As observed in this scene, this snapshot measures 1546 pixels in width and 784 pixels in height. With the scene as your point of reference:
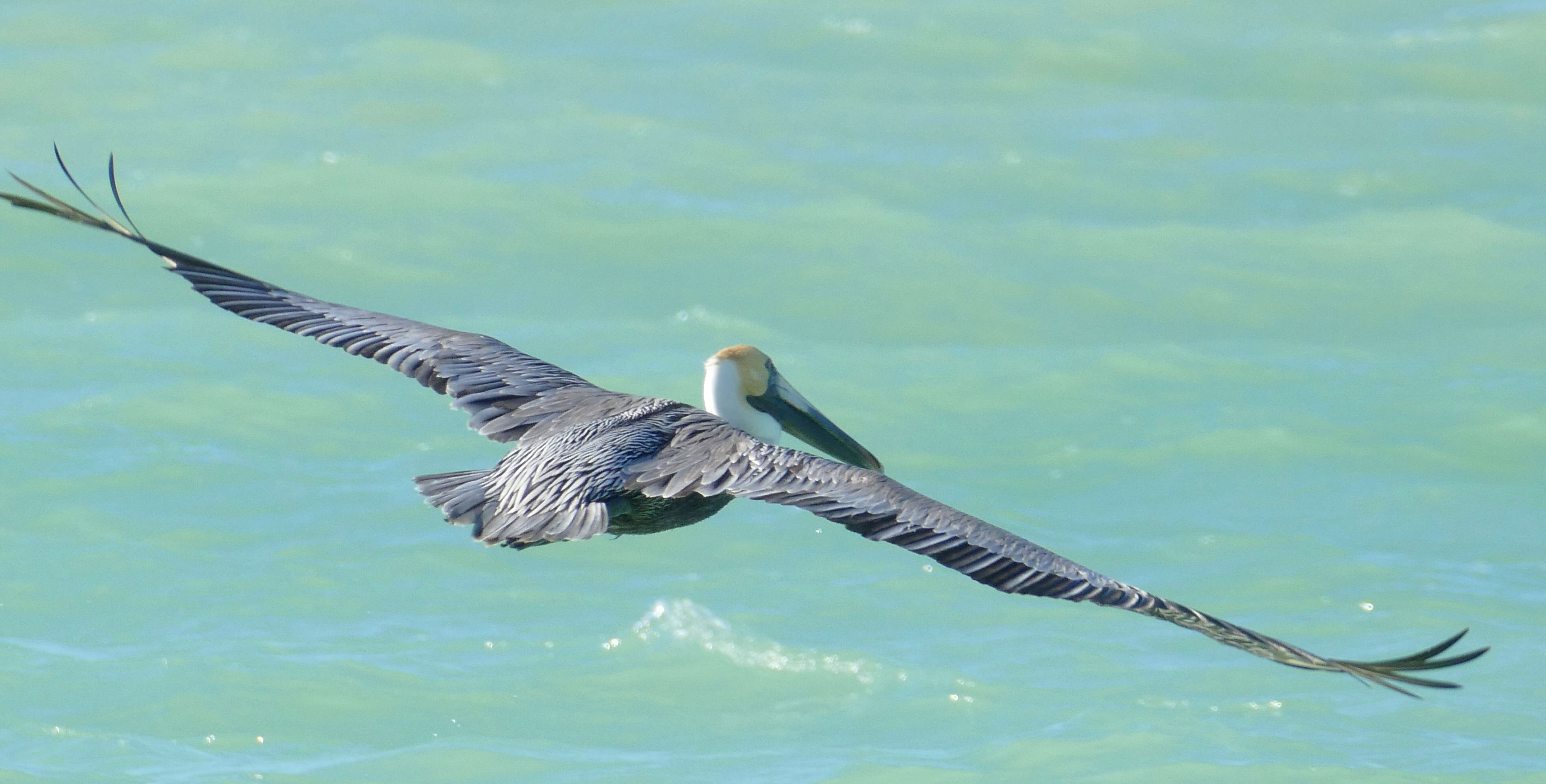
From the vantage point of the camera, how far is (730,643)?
34.3ft

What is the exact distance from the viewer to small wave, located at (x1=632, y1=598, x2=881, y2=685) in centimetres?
1020

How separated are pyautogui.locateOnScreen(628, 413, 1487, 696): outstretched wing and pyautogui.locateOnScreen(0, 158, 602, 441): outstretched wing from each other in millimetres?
849

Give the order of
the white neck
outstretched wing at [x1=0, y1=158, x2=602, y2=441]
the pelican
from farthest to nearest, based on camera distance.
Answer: the white neck, outstretched wing at [x1=0, y1=158, x2=602, y2=441], the pelican

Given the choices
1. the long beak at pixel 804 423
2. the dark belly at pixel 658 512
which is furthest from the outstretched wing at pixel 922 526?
the long beak at pixel 804 423

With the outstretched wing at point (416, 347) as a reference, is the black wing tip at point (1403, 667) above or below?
below

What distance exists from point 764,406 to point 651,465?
4.78 feet

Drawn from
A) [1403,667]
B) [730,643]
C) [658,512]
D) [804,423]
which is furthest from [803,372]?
[1403,667]

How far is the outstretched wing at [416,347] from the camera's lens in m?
8.12

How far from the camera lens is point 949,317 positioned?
45.8 ft

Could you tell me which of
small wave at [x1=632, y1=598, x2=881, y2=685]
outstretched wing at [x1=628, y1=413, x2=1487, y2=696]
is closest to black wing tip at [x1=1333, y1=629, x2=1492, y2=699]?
outstretched wing at [x1=628, y1=413, x2=1487, y2=696]

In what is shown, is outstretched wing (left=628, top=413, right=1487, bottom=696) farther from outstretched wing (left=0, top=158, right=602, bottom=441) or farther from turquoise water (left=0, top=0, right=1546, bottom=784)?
turquoise water (left=0, top=0, right=1546, bottom=784)

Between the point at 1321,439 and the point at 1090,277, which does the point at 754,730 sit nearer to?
the point at 1321,439

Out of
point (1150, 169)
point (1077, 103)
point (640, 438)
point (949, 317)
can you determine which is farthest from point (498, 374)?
point (1077, 103)

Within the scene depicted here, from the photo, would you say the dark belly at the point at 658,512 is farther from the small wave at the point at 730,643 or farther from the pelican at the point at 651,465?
the small wave at the point at 730,643
